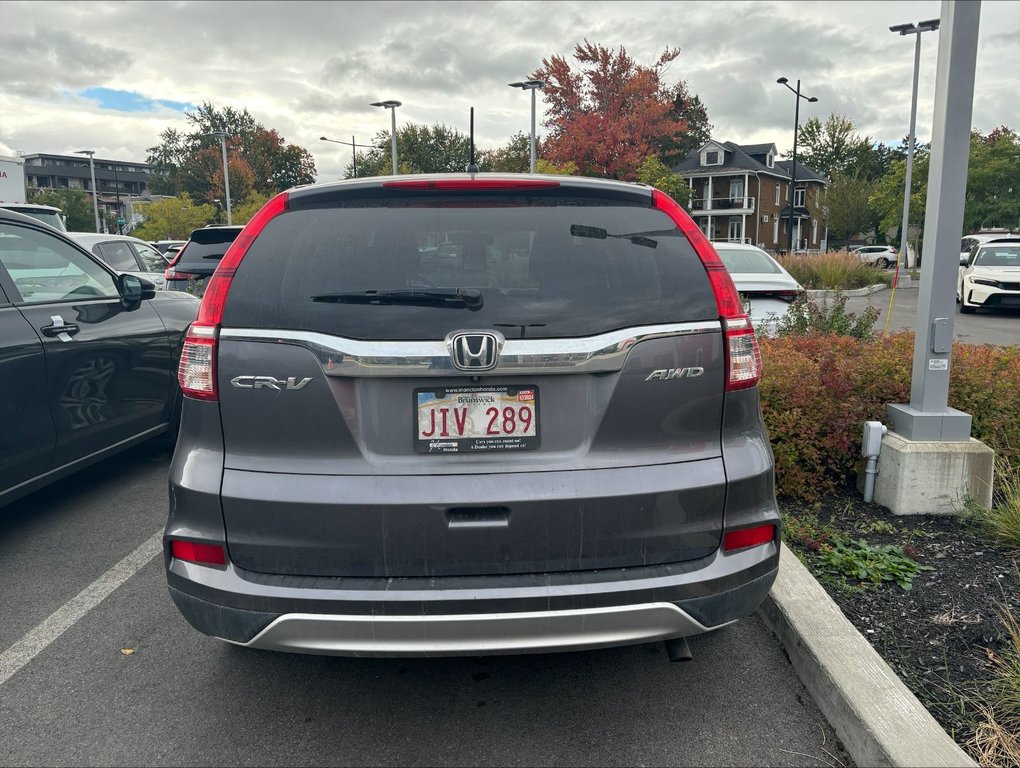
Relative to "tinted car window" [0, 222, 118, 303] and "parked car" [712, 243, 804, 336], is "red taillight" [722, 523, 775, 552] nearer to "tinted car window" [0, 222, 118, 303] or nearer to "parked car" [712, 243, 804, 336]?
"tinted car window" [0, 222, 118, 303]

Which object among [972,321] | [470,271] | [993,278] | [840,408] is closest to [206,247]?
[840,408]

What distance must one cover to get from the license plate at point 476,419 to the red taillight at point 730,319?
653 mm

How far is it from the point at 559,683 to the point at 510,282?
1.55 metres

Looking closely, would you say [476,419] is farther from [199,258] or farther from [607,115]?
[607,115]

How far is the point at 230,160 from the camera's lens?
77.4 m

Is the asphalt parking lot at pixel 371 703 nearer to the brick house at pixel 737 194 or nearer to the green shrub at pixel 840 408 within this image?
the green shrub at pixel 840 408

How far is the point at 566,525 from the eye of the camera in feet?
7.89

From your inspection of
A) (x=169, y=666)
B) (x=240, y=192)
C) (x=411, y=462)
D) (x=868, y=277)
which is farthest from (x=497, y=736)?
(x=240, y=192)

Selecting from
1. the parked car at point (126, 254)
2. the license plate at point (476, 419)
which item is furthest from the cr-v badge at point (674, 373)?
the parked car at point (126, 254)

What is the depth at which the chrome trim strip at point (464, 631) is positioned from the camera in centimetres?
235

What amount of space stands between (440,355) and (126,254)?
11.3m

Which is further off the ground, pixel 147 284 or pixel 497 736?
pixel 147 284

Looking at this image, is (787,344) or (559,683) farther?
(787,344)

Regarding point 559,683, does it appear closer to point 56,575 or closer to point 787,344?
point 56,575
